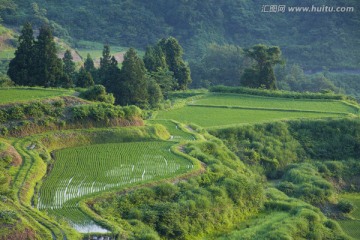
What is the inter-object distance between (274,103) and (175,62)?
956 cm

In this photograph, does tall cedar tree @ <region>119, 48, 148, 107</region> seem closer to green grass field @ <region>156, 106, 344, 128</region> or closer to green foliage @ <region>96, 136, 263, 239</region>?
green grass field @ <region>156, 106, 344, 128</region>

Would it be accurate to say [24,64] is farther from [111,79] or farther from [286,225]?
[286,225]

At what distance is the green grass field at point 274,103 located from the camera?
4044 cm

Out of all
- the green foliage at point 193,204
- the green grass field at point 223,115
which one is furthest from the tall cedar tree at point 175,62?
the green foliage at point 193,204

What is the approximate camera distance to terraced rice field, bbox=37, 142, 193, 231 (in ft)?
64.4

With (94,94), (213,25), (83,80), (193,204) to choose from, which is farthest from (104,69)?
(213,25)

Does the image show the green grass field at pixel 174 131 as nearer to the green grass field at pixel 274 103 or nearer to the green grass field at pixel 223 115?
the green grass field at pixel 223 115

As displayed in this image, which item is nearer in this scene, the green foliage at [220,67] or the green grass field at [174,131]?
the green grass field at [174,131]

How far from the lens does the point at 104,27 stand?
73.3 meters

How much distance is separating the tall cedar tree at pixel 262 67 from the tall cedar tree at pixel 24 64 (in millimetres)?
15369

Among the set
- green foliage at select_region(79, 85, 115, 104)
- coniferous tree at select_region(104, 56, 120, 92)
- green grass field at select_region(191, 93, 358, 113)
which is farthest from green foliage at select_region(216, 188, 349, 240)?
green grass field at select_region(191, 93, 358, 113)

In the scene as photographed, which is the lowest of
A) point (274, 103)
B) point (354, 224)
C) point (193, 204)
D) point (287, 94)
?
point (354, 224)

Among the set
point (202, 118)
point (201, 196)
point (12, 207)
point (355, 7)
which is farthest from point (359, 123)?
point (355, 7)

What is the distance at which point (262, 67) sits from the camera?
47188 millimetres
